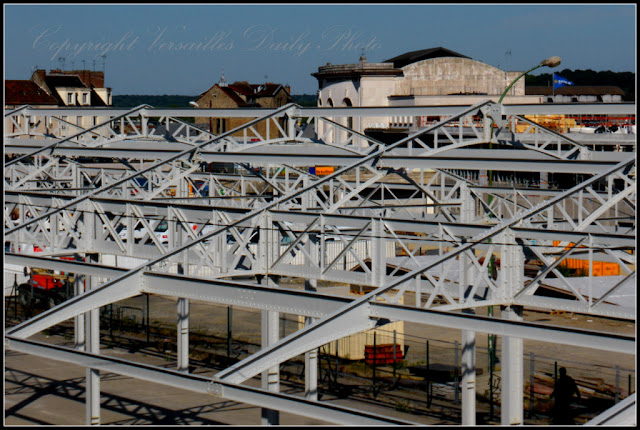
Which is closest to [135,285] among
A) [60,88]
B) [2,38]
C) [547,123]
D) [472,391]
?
[2,38]

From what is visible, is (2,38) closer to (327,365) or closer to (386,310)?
(386,310)

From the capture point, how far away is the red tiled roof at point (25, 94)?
82562 millimetres

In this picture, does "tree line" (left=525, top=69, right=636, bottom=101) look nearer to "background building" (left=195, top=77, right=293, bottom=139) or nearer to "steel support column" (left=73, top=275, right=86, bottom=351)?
"background building" (left=195, top=77, right=293, bottom=139)

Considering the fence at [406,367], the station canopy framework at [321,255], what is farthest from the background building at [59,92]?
the station canopy framework at [321,255]

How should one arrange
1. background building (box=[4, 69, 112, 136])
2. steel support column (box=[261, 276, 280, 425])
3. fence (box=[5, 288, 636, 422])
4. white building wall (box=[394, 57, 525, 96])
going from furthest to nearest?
white building wall (box=[394, 57, 525, 96]) < background building (box=[4, 69, 112, 136]) < fence (box=[5, 288, 636, 422]) < steel support column (box=[261, 276, 280, 425])

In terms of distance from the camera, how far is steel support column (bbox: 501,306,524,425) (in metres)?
18.0

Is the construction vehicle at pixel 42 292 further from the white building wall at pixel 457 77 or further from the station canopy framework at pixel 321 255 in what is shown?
the white building wall at pixel 457 77

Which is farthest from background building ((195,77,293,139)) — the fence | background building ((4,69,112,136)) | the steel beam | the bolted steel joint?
the bolted steel joint

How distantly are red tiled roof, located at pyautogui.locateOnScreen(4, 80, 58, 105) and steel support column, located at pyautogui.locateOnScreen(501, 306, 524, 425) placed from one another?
69.0 m

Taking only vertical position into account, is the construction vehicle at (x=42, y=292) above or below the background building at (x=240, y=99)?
below

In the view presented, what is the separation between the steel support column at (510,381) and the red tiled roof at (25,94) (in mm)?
68955

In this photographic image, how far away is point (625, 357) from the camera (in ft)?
96.3

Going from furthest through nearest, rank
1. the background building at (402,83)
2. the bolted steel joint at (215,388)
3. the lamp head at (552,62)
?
1. the background building at (402,83)
2. the lamp head at (552,62)
3. the bolted steel joint at (215,388)

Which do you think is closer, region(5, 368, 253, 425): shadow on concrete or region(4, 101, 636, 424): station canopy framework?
region(4, 101, 636, 424): station canopy framework
